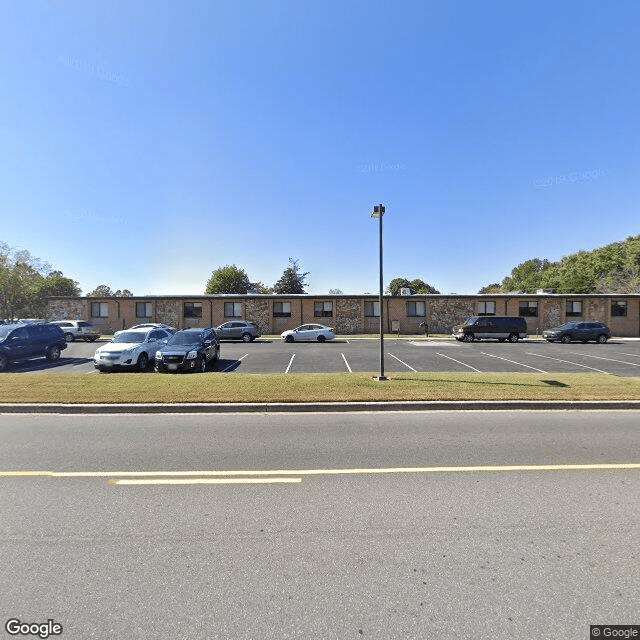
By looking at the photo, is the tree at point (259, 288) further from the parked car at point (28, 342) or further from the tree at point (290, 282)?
the parked car at point (28, 342)

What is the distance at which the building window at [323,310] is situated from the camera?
1330 inches

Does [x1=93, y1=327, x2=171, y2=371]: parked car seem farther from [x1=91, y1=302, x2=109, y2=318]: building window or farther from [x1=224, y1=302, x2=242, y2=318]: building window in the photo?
[x1=91, y1=302, x2=109, y2=318]: building window

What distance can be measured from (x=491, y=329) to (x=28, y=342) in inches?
1067

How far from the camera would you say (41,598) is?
2.46 m

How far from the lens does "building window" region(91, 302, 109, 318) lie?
110 feet

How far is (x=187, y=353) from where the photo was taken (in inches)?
484

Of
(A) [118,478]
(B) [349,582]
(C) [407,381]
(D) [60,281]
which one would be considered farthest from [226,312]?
(D) [60,281]

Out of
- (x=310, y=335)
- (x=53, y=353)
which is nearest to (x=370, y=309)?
(x=310, y=335)

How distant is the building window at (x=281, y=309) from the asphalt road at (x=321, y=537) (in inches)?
1109

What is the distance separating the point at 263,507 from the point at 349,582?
1.31m

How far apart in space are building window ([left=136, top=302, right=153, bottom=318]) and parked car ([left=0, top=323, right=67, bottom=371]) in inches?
701

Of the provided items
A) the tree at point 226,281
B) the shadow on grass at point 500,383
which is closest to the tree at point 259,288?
the tree at point 226,281

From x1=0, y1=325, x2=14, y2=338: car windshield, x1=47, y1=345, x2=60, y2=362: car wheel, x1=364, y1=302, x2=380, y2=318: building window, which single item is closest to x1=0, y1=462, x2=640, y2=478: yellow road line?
x1=0, y1=325, x2=14, y2=338: car windshield

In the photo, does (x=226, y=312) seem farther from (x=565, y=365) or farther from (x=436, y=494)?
(x=436, y=494)
